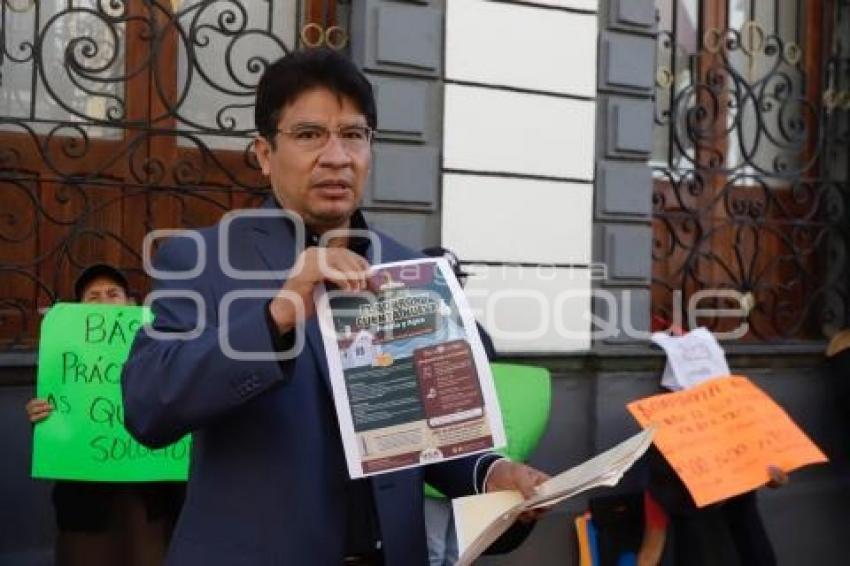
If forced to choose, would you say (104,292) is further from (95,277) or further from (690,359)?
(690,359)

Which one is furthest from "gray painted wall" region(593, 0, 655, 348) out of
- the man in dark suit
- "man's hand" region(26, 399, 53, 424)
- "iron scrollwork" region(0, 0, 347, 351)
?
the man in dark suit

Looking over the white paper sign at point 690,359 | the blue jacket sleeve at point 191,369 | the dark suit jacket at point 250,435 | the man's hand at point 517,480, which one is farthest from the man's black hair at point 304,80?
the white paper sign at point 690,359

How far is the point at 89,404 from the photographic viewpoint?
145 inches

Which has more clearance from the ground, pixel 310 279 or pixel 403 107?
pixel 403 107

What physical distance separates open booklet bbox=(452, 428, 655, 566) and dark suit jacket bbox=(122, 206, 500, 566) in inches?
3.9

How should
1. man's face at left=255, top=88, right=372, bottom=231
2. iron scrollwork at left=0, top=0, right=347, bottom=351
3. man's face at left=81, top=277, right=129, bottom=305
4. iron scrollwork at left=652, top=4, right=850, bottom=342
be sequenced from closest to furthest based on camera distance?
1. man's face at left=255, top=88, right=372, bottom=231
2. man's face at left=81, top=277, right=129, bottom=305
3. iron scrollwork at left=0, top=0, right=347, bottom=351
4. iron scrollwork at left=652, top=4, right=850, bottom=342

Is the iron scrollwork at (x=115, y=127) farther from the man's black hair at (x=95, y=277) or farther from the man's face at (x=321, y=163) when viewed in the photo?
the man's face at (x=321, y=163)

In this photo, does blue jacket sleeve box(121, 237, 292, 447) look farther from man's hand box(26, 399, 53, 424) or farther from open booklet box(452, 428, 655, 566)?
man's hand box(26, 399, 53, 424)

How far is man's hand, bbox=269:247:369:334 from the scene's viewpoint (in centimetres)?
159

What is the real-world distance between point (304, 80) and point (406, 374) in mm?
552

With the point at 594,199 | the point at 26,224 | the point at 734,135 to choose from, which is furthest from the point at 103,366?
the point at 734,135

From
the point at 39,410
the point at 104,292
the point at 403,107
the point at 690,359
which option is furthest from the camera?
the point at 690,359

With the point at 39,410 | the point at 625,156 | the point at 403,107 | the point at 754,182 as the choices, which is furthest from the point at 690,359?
the point at 39,410

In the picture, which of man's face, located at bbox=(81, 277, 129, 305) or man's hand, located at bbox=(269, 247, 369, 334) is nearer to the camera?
man's hand, located at bbox=(269, 247, 369, 334)
